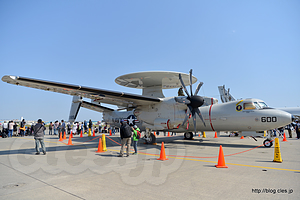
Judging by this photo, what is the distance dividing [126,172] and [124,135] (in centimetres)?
320

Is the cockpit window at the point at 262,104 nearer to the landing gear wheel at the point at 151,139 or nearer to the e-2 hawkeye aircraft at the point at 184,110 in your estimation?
the e-2 hawkeye aircraft at the point at 184,110

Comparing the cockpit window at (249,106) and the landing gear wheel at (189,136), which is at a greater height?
the cockpit window at (249,106)

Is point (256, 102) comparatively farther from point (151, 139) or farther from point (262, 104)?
point (151, 139)

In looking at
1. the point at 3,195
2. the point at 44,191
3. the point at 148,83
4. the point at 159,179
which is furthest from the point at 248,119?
the point at 3,195

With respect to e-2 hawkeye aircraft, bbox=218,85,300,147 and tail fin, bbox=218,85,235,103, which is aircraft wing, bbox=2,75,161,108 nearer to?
e-2 hawkeye aircraft, bbox=218,85,300,147

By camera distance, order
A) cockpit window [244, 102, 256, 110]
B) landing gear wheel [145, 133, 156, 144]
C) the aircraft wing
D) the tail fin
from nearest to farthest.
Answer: the aircraft wing
cockpit window [244, 102, 256, 110]
landing gear wheel [145, 133, 156, 144]
the tail fin

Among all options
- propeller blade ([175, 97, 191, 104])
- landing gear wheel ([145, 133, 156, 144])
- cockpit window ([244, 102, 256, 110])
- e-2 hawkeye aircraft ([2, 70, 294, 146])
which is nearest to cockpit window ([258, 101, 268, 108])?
e-2 hawkeye aircraft ([2, 70, 294, 146])

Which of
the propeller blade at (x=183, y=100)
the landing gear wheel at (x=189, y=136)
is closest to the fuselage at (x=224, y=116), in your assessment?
the propeller blade at (x=183, y=100)

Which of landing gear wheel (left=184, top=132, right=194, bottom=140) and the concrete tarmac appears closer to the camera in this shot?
the concrete tarmac

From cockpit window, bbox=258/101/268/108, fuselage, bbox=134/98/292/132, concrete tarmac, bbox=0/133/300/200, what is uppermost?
cockpit window, bbox=258/101/268/108

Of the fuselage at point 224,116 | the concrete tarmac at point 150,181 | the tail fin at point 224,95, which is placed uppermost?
the tail fin at point 224,95

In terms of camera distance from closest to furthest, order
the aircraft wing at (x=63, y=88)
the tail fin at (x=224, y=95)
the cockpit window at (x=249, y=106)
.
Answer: the aircraft wing at (x=63, y=88)
the cockpit window at (x=249, y=106)
the tail fin at (x=224, y=95)

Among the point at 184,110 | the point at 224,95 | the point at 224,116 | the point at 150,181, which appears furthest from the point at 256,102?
the point at 224,95

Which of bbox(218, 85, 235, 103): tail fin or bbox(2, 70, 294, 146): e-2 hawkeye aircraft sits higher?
bbox(218, 85, 235, 103): tail fin
